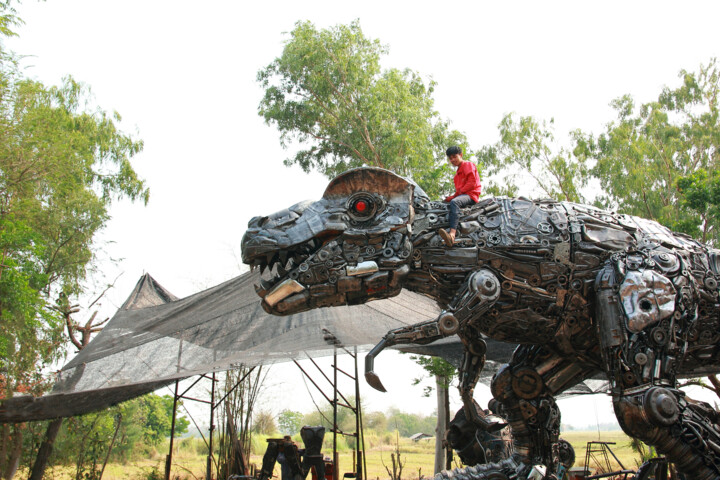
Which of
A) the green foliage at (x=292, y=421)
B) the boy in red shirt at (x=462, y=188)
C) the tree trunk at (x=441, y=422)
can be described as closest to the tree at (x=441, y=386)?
the tree trunk at (x=441, y=422)

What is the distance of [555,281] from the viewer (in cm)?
399

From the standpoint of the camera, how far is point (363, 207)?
417 centimetres

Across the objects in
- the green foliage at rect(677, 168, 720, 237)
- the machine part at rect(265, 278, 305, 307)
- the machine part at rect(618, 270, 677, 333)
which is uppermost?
the green foliage at rect(677, 168, 720, 237)

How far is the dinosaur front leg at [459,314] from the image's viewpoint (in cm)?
375

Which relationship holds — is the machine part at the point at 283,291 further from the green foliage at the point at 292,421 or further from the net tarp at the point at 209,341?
the green foliage at the point at 292,421

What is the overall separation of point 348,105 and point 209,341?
1168cm

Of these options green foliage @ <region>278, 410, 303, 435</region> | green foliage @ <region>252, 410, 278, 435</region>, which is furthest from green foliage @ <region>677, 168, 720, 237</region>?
green foliage @ <region>278, 410, 303, 435</region>

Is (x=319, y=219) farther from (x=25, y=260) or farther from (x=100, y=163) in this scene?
(x=100, y=163)

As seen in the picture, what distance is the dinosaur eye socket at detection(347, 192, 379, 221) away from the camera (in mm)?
4160

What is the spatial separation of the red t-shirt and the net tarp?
3.71 m

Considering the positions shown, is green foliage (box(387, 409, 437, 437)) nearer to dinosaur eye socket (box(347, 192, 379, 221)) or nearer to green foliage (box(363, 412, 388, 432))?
green foliage (box(363, 412, 388, 432))

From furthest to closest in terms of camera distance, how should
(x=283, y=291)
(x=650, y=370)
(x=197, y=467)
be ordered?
(x=197, y=467) → (x=283, y=291) → (x=650, y=370)

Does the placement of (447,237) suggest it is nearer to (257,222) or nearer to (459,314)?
(459,314)

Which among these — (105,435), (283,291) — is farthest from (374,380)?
(105,435)
